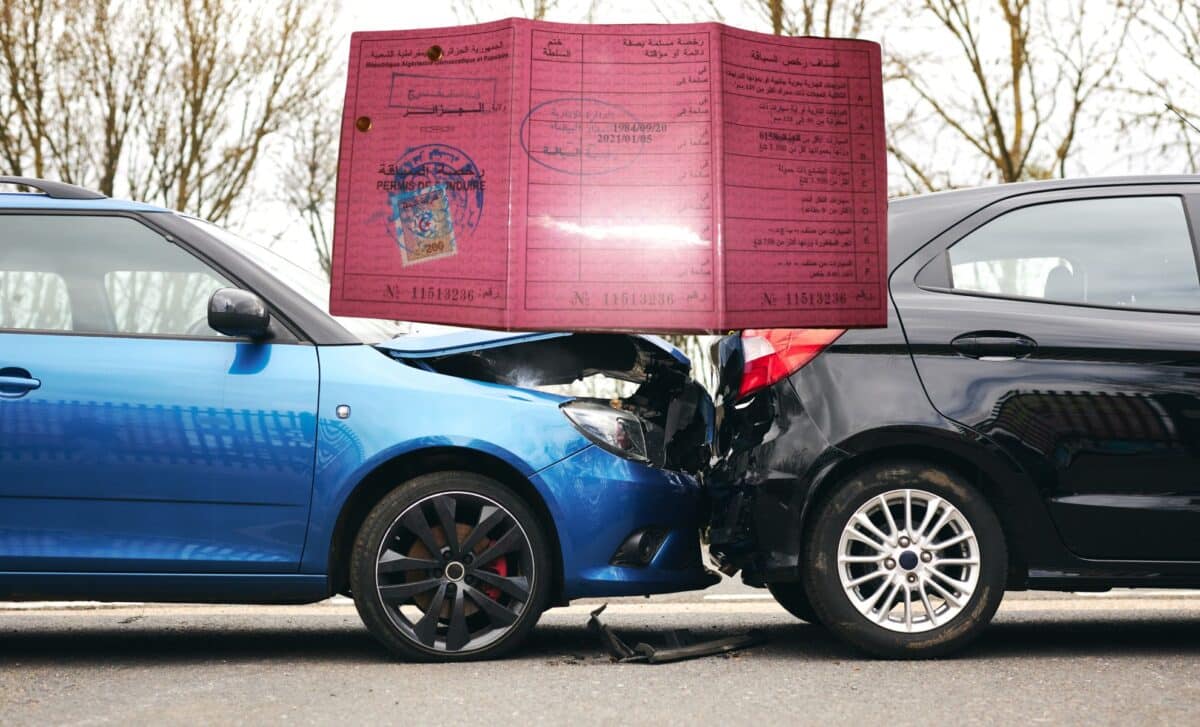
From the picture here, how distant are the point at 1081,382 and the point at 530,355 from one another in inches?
72.7

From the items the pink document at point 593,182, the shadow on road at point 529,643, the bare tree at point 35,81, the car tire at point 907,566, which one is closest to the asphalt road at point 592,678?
the shadow on road at point 529,643

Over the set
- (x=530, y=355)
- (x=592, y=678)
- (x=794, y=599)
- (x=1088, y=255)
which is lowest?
(x=592, y=678)

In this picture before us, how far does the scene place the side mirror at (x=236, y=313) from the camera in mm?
4555

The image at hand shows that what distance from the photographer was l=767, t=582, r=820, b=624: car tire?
5566 mm

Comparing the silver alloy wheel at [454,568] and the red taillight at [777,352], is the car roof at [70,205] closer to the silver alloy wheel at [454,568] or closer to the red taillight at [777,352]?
the silver alloy wheel at [454,568]

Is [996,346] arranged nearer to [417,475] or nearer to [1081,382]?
[1081,382]

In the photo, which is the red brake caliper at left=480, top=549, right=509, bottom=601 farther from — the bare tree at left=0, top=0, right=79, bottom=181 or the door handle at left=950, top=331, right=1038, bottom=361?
the bare tree at left=0, top=0, right=79, bottom=181

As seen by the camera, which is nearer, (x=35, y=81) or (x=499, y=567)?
(x=499, y=567)

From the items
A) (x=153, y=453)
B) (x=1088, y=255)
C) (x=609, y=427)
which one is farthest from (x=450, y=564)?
(x=1088, y=255)

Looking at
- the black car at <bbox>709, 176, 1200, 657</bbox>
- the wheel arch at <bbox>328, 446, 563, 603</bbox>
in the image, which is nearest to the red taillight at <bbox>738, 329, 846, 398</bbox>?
the black car at <bbox>709, 176, 1200, 657</bbox>

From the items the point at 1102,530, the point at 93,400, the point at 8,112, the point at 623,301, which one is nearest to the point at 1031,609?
the point at 1102,530

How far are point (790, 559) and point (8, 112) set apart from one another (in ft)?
53.8

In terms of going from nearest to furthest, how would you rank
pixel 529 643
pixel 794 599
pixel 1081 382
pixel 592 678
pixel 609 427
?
pixel 592 678 < pixel 1081 382 < pixel 609 427 < pixel 529 643 < pixel 794 599

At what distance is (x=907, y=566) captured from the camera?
464 cm
